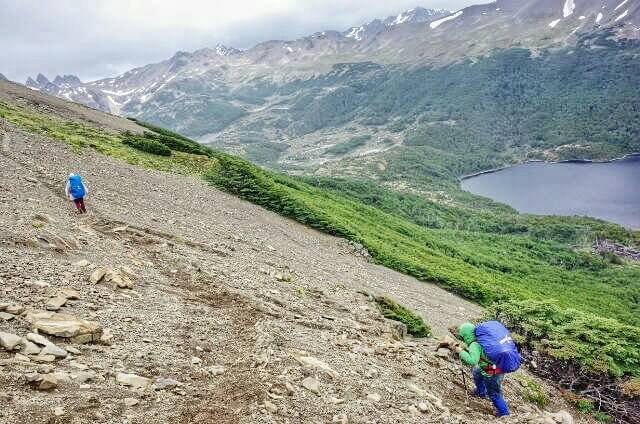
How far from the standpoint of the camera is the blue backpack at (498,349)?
1117 centimetres

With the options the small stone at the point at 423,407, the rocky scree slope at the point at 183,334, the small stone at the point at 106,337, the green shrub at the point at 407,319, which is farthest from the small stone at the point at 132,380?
the green shrub at the point at 407,319

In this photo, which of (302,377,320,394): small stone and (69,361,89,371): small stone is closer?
(69,361,89,371): small stone

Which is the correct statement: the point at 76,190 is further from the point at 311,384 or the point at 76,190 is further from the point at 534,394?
the point at 534,394

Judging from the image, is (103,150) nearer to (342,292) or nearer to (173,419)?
(342,292)

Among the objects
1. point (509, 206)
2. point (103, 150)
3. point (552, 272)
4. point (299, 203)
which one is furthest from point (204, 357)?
point (509, 206)

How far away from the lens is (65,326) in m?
10.1

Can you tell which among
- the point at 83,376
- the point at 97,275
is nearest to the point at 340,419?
the point at 83,376

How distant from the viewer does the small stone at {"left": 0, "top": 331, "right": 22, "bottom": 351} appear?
8.84 metres

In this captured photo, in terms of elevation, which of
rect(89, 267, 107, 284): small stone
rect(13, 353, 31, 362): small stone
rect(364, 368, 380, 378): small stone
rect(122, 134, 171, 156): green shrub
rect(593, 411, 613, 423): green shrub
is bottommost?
rect(593, 411, 613, 423): green shrub

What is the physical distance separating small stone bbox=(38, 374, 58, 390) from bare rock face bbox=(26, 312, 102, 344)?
1679mm

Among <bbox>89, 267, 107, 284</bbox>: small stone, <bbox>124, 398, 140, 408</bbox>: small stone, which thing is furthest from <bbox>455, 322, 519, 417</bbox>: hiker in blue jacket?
<bbox>89, 267, 107, 284</bbox>: small stone

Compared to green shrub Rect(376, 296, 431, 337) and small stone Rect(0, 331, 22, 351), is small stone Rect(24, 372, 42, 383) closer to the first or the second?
small stone Rect(0, 331, 22, 351)

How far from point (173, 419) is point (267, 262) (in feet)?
47.6

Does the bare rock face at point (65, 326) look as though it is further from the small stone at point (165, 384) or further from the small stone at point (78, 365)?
the small stone at point (165, 384)
